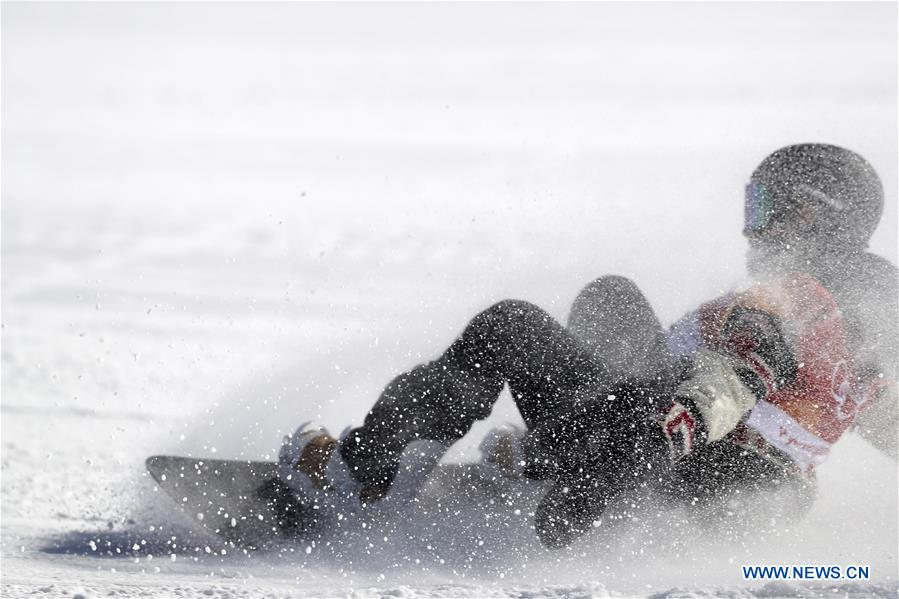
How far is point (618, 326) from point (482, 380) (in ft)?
1.49

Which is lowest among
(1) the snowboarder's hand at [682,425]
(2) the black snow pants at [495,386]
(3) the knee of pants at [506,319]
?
(1) the snowboarder's hand at [682,425]

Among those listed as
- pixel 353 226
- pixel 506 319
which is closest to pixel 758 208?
pixel 506 319

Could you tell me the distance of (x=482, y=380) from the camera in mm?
3164

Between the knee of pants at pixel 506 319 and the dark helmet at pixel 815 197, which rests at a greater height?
the dark helmet at pixel 815 197

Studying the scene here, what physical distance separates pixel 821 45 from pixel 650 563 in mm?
11290

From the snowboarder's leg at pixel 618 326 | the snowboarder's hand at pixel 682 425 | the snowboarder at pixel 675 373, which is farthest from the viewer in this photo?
the snowboarder's leg at pixel 618 326

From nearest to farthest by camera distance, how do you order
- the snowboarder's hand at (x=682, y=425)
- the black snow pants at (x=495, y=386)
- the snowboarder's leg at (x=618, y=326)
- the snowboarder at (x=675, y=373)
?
the snowboarder's hand at (x=682, y=425)
the snowboarder at (x=675, y=373)
the black snow pants at (x=495, y=386)
the snowboarder's leg at (x=618, y=326)

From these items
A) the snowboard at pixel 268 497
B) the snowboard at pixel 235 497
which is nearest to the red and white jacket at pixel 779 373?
the snowboard at pixel 268 497

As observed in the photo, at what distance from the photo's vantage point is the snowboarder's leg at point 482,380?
314 cm

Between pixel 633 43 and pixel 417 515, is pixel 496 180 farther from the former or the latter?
pixel 417 515

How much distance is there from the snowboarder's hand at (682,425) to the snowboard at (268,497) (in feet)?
2.22

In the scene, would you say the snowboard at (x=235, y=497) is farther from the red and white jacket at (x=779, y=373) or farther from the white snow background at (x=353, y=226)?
the red and white jacket at (x=779, y=373)

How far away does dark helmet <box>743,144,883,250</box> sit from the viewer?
3186 mm

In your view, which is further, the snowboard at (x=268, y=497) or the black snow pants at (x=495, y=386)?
the snowboard at (x=268, y=497)
